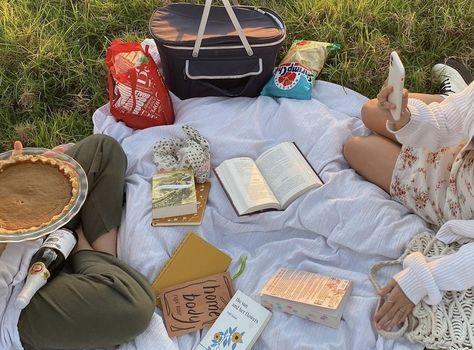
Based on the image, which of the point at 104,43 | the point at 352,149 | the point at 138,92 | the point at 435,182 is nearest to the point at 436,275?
the point at 435,182

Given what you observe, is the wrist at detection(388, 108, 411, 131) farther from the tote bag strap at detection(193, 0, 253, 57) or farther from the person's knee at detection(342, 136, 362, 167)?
the tote bag strap at detection(193, 0, 253, 57)

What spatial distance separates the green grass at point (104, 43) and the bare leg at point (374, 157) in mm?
427

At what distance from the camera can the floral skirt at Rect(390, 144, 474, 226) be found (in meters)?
1.70

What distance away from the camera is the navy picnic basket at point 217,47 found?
6.95 ft

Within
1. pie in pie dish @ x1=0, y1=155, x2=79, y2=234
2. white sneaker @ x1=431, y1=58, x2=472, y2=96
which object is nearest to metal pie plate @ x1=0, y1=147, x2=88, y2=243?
pie in pie dish @ x1=0, y1=155, x2=79, y2=234

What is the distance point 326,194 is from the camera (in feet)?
6.26

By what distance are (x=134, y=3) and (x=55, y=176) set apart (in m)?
1.17

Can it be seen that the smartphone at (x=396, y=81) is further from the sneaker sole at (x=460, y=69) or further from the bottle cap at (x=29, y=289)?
the bottle cap at (x=29, y=289)

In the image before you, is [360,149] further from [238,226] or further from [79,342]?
[79,342]

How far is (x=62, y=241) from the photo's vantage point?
174 centimetres

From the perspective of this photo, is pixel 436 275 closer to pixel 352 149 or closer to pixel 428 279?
pixel 428 279

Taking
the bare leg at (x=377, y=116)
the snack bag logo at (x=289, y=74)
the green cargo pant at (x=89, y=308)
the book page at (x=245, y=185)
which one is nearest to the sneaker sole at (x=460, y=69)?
the bare leg at (x=377, y=116)

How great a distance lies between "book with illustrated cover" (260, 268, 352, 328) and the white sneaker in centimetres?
95

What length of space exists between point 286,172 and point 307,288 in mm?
399
